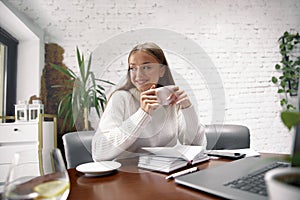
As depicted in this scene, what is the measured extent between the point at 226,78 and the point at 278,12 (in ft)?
3.67

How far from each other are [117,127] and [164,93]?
0.22 m

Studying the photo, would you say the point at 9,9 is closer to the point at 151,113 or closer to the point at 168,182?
the point at 151,113

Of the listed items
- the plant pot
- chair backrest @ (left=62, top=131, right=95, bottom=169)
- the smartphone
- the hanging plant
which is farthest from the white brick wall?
the plant pot

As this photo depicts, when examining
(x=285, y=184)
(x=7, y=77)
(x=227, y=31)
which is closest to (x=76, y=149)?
(x=285, y=184)

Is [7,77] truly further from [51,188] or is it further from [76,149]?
[51,188]

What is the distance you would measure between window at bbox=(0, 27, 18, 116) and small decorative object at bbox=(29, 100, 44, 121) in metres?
0.32

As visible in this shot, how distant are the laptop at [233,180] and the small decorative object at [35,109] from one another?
2255 millimetres

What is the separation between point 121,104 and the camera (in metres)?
0.94

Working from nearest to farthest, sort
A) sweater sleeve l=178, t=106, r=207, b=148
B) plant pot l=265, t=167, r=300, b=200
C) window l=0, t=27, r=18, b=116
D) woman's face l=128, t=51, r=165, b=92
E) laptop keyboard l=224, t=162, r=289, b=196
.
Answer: plant pot l=265, t=167, r=300, b=200
laptop keyboard l=224, t=162, r=289, b=196
woman's face l=128, t=51, r=165, b=92
sweater sleeve l=178, t=106, r=207, b=148
window l=0, t=27, r=18, b=116

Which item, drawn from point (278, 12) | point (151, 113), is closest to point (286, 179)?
point (151, 113)

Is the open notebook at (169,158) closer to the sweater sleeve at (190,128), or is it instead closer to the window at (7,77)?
the sweater sleeve at (190,128)

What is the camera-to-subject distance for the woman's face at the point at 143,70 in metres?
0.83

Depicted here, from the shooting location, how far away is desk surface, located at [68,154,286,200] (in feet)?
1.98

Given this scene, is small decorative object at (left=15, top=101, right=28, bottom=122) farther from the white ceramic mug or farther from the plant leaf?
the plant leaf
